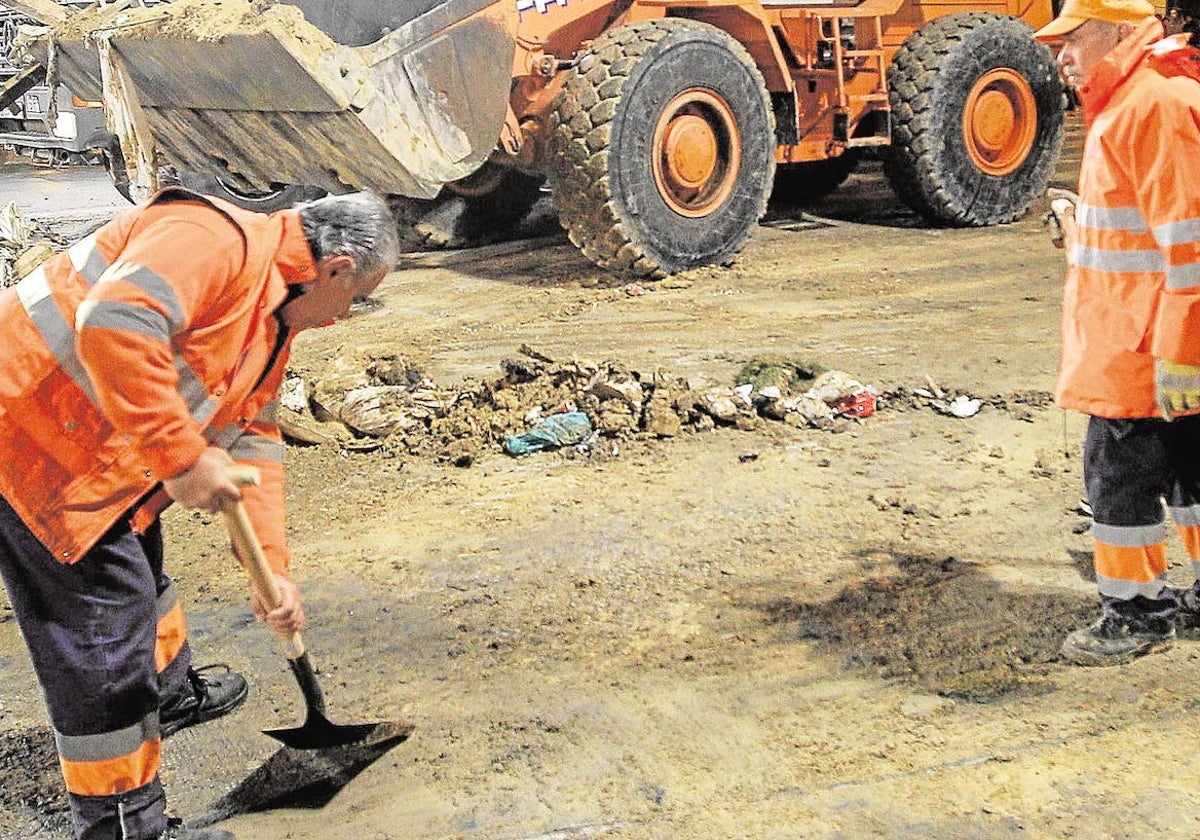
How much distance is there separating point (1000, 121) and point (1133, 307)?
6.70 meters

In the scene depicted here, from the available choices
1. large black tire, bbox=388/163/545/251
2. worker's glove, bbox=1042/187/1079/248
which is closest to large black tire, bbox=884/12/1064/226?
large black tire, bbox=388/163/545/251

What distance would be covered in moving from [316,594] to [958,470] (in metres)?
2.46

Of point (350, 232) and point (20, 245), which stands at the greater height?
point (350, 232)

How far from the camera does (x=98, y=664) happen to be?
2623 millimetres

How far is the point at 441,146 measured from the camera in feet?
23.5

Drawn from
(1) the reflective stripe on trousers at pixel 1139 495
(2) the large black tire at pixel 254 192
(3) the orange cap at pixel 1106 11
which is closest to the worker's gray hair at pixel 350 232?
(3) the orange cap at pixel 1106 11

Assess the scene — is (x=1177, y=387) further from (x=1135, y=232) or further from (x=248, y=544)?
(x=248, y=544)

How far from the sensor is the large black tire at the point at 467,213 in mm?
9547

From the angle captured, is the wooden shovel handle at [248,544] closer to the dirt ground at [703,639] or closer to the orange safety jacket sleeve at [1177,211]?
the dirt ground at [703,639]

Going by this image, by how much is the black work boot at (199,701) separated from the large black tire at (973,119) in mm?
6903

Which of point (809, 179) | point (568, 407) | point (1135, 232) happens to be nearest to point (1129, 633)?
point (1135, 232)

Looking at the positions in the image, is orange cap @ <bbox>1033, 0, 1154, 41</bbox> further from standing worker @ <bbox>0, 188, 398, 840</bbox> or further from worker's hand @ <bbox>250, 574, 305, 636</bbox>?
worker's hand @ <bbox>250, 574, 305, 636</bbox>

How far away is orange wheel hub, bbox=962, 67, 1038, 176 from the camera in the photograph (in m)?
9.38

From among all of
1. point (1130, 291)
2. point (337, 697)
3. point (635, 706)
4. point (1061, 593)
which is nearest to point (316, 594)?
point (337, 697)
